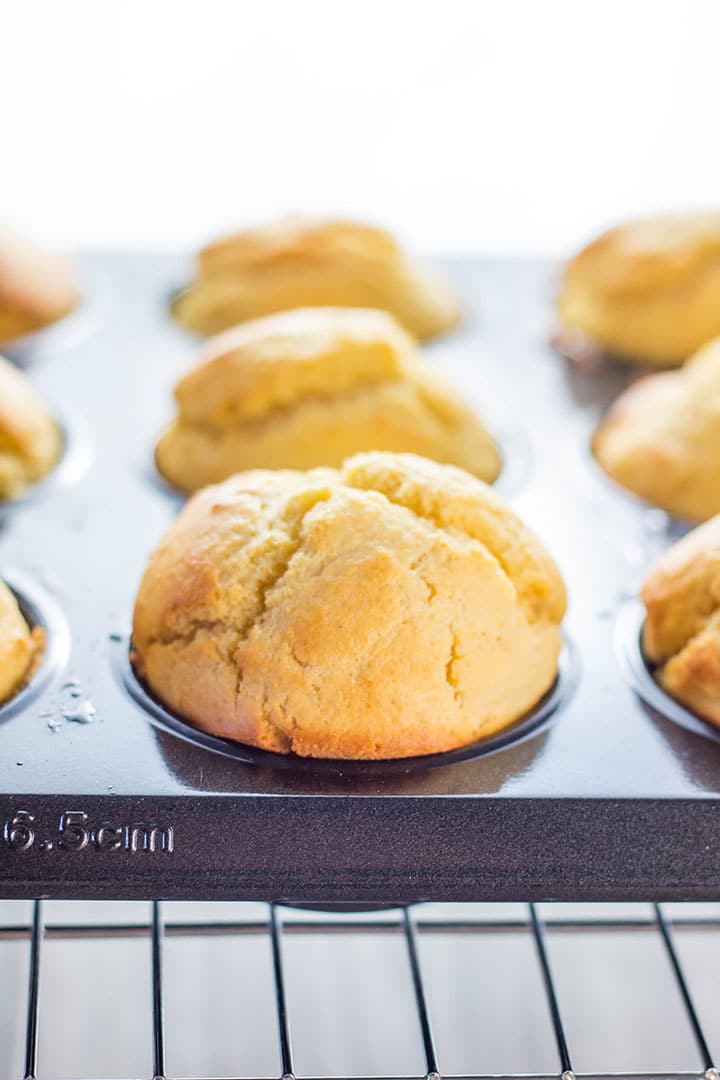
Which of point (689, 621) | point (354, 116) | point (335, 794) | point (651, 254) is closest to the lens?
point (335, 794)

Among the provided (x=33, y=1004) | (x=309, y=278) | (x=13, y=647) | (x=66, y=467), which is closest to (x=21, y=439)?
(x=66, y=467)

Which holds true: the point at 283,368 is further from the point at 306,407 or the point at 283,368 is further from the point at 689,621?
the point at 689,621

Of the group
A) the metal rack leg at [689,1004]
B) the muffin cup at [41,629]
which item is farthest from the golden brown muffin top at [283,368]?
the metal rack leg at [689,1004]

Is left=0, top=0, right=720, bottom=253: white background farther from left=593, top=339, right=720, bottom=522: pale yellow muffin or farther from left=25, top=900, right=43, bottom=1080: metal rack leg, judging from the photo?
left=25, top=900, right=43, bottom=1080: metal rack leg

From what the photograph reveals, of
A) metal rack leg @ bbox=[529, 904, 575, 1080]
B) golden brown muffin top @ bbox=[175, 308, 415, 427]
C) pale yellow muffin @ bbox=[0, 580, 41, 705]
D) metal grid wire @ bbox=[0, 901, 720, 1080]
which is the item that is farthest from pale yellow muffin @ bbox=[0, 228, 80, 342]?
metal rack leg @ bbox=[529, 904, 575, 1080]

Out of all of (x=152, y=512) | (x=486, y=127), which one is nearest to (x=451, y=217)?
(x=486, y=127)

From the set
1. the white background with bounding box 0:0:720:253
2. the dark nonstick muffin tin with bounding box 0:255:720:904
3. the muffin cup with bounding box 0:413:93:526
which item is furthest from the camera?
the white background with bounding box 0:0:720:253
